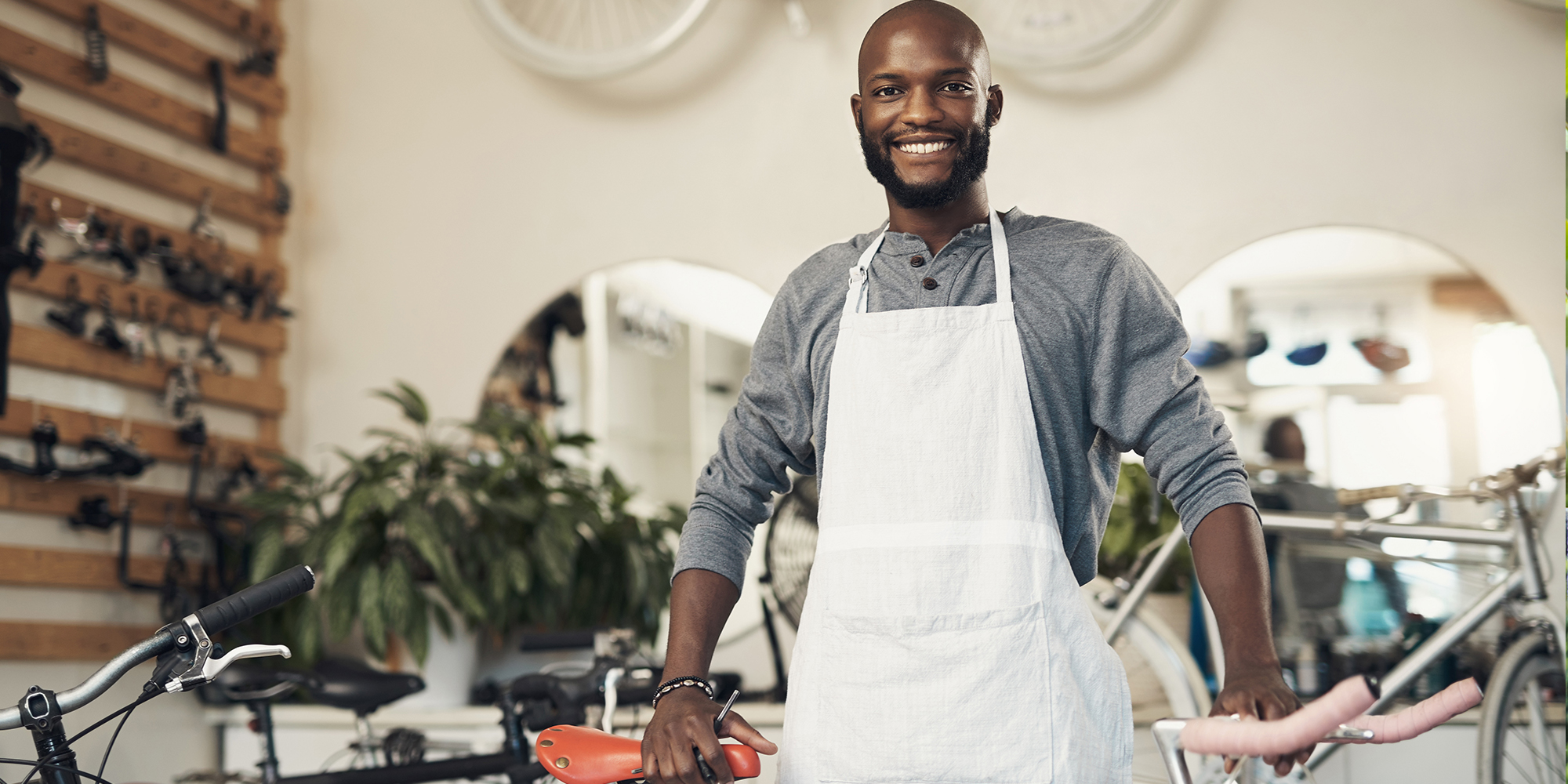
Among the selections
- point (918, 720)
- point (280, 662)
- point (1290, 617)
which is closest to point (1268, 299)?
point (1290, 617)

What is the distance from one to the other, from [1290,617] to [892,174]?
2143 millimetres

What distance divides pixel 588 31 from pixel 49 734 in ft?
9.09

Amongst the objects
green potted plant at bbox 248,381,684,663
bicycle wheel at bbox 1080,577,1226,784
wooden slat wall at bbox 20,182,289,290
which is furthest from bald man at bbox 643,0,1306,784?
wooden slat wall at bbox 20,182,289,290

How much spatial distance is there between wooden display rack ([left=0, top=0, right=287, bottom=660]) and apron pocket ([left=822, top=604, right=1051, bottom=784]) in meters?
2.41

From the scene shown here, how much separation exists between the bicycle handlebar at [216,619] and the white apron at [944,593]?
0.54 meters

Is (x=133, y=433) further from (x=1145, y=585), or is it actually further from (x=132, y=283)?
(x=1145, y=585)

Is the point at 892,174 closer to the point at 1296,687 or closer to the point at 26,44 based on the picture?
the point at 1296,687

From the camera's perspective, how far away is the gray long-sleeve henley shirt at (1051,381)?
4.17 ft

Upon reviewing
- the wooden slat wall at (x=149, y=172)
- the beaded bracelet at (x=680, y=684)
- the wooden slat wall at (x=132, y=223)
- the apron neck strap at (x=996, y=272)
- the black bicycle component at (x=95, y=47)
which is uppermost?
the black bicycle component at (x=95, y=47)

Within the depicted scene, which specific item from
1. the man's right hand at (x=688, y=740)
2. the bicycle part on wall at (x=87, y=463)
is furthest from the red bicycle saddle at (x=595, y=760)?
the bicycle part on wall at (x=87, y=463)

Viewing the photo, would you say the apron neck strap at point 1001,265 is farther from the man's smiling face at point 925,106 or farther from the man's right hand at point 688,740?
the man's right hand at point 688,740

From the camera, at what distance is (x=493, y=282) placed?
12.4 ft

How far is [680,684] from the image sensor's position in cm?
134

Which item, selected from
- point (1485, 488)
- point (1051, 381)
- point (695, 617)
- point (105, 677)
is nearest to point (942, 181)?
point (1051, 381)
